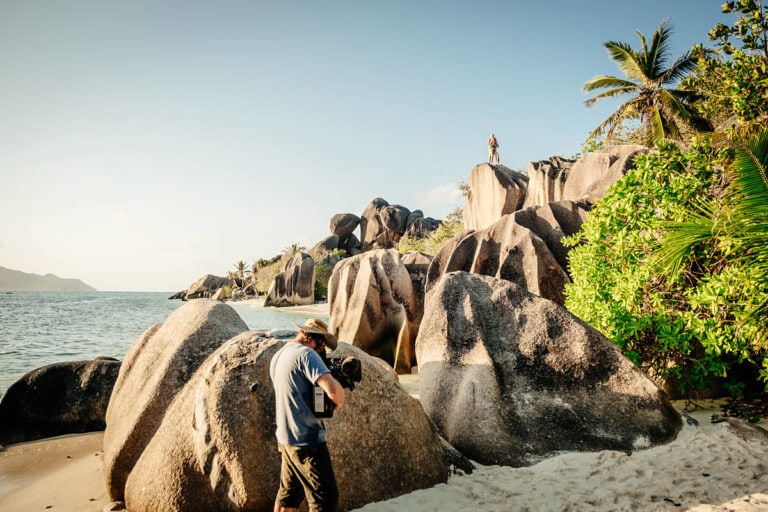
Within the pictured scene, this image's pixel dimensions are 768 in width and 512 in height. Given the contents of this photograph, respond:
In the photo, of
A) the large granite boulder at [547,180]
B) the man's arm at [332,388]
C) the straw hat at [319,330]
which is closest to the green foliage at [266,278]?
the large granite boulder at [547,180]

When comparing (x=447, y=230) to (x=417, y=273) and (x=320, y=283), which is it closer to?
(x=417, y=273)

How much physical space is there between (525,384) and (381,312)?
25.1 feet

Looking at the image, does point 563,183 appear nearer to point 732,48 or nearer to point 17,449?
point 732,48

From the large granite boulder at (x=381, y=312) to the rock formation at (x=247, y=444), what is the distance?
24.3 ft

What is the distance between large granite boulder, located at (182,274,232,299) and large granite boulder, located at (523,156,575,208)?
224ft

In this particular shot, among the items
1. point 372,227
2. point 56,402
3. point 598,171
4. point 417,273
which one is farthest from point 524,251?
point 372,227

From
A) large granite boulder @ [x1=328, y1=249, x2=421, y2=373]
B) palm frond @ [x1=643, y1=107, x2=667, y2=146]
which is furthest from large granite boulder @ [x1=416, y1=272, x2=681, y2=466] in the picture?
palm frond @ [x1=643, y1=107, x2=667, y2=146]

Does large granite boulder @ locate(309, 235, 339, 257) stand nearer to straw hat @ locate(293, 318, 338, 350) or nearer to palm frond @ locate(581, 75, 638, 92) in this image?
palm frond @ locate(581, 75, 638, 92)

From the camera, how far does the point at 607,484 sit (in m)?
4.08

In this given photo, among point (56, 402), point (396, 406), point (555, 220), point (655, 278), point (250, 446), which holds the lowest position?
point (56, 402)

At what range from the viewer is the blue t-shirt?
306 centimetres

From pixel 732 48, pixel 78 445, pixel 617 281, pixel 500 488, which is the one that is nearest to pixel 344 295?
pixel 78 445

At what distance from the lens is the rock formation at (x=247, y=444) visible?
3.69 m

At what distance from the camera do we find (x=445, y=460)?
4625mm
